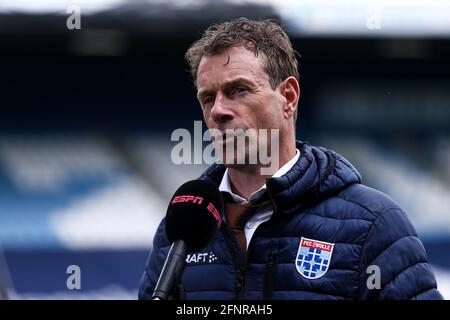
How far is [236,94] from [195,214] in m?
0.36

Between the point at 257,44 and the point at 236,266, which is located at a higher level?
the point at 257,44

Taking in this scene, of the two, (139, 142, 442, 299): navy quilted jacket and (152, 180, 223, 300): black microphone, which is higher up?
(152, 180, 223, 300): black microphone

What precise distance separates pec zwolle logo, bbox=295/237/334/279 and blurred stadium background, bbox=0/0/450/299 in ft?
7.84

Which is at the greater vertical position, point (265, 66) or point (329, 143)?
point (265, 66)

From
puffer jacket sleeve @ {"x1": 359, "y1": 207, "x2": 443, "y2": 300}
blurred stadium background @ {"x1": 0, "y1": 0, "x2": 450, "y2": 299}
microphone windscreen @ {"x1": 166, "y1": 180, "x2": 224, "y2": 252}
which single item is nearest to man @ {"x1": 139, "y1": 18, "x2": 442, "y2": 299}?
puffer jacket sleeve @ {"x1": 359, "y1": 207, "x2": 443, "y2": 300}

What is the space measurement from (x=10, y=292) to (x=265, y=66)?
8.42 ft

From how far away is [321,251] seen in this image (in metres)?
1.58

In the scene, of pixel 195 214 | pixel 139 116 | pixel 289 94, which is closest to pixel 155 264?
pixel 195 214

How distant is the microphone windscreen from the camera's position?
138cm

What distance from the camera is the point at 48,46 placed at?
14.0 ft

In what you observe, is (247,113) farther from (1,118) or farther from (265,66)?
(1,118)

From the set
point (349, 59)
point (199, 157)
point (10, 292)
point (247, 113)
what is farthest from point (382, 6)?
point (247, 113)

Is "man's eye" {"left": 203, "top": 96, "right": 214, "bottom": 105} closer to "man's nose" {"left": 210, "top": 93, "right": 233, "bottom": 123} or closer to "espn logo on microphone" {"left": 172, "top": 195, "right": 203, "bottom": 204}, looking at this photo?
"man's nose" {"left": 210, "top": 93, "right": 233, "bottom": 123}

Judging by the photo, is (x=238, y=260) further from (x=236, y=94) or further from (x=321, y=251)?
(x=236, y=94)
